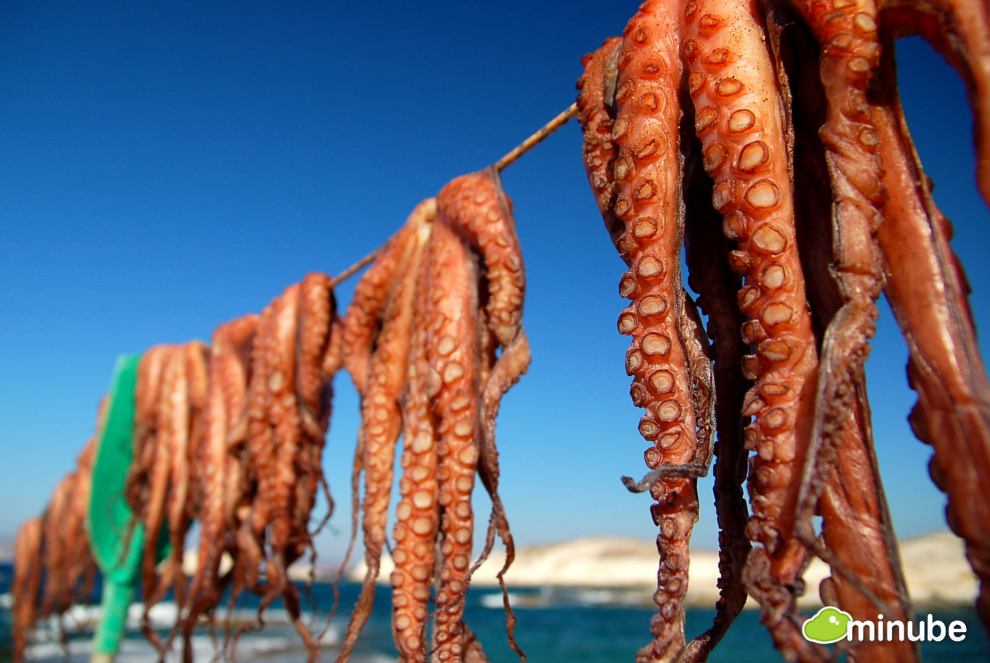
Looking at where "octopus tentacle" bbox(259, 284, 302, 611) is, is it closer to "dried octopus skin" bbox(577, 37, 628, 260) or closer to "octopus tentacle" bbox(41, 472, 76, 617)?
"dried octopus skin" bbox(577, 37, 628, 260)

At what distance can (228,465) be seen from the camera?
10.1 ft

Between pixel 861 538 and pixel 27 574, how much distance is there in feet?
31.3

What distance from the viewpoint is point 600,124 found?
1.44 meters

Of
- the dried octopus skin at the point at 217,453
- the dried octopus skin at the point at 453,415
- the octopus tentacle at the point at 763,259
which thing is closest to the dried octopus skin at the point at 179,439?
the dried octopus skin at the point at 217,453

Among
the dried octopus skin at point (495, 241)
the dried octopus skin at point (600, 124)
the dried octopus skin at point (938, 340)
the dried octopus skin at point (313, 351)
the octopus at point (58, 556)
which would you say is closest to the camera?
the dried octopus skin at point (938, 340)

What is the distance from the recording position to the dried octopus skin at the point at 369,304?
7.95ft

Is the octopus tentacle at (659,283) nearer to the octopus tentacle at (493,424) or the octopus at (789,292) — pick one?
the octopus at (789,292)

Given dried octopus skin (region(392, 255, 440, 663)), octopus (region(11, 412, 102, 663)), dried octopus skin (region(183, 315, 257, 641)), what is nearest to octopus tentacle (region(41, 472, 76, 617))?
octopus (region(11, 412, 102, 663))

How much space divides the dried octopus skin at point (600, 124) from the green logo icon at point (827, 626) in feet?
2.53

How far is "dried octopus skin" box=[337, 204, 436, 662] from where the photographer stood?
200cm

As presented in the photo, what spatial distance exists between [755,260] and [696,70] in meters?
0.39

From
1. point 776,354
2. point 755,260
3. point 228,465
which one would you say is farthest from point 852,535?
point 228,465

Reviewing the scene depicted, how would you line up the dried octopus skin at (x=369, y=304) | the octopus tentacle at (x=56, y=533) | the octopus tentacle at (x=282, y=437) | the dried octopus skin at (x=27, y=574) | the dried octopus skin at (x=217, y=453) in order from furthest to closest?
the dried octopus skin at (x=27, y=574)
the octopus tentacle at (x=56, y=533)
the dried octopus skin at (x=217, y=453)
the octopus tentacle at (x=282, y=437)
the dried octopus skin at (x=369, y=304)

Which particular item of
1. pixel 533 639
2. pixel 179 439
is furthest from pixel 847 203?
pixel 533 639
